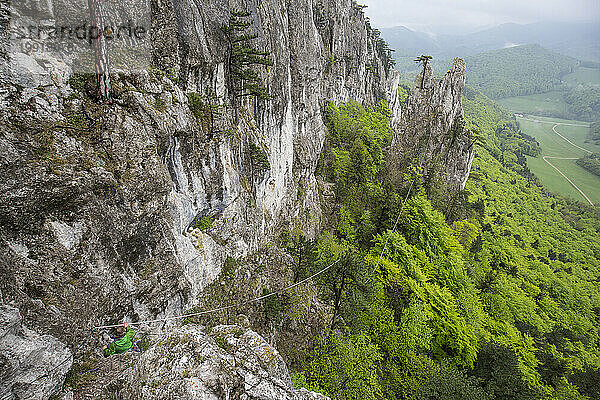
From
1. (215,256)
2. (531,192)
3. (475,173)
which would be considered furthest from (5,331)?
(531,192)

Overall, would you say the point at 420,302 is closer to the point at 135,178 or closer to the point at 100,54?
the point at 135,178

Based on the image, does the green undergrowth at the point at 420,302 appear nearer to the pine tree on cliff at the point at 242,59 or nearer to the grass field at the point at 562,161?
the pine tree on cliff at the point at 242,59

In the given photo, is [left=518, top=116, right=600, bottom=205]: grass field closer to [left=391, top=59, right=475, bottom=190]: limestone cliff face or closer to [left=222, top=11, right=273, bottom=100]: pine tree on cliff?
[left=391, top=59, right=475, bottom=190]: limestone cliff face

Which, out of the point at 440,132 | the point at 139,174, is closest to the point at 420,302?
the point at 139,174

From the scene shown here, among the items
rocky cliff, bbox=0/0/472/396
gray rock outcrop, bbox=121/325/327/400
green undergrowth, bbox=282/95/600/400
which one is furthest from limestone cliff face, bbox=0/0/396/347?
green undergrowth, bbox=282/95/600/400

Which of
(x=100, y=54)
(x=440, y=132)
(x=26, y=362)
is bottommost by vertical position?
(x=440, y=132)

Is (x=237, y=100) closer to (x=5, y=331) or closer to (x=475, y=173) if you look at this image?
(x=5, y=331)

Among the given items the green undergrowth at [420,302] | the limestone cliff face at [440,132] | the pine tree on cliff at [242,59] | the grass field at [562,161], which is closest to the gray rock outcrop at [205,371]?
the green undergrowth at [420,302]
